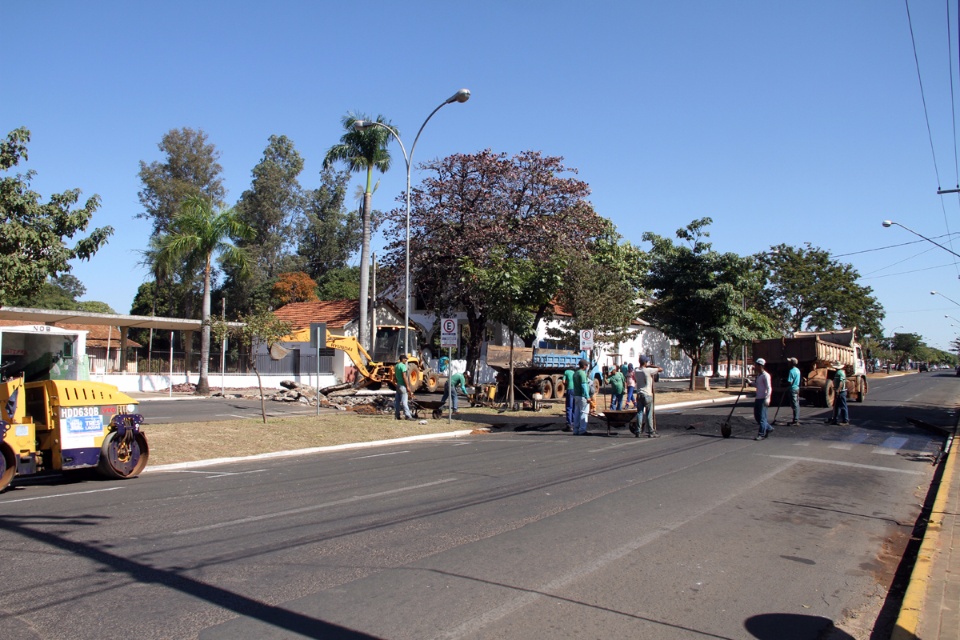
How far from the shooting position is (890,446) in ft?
52.5

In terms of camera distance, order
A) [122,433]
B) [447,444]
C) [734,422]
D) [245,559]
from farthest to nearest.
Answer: [734,422]
[447,444]
[122,433]
[245,559]

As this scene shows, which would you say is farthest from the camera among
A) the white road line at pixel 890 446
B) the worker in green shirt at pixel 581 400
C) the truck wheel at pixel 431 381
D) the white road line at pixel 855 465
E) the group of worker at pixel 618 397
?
the truck wheel at pixel 431 381

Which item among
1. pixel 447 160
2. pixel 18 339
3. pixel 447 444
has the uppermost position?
pixel 447 160

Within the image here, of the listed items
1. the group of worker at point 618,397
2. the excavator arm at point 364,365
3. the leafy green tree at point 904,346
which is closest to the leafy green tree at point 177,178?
the excavator arm at point 364,365

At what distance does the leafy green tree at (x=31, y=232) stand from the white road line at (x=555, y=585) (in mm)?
14598

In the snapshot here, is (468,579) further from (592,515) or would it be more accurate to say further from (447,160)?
(447,160)

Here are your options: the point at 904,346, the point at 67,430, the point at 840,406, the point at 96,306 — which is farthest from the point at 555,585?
the point at 904,346

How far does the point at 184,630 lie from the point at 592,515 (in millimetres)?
4908

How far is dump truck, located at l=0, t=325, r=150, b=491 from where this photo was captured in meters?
9.95

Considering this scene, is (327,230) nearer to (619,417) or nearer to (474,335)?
(474,335)

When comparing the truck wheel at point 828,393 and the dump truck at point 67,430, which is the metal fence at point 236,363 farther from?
the dump truck at point 67,430

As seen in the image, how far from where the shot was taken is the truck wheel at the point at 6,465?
31.7 feet

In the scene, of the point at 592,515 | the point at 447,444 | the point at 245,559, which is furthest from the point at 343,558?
the point at 447,444

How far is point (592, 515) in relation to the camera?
848cm
